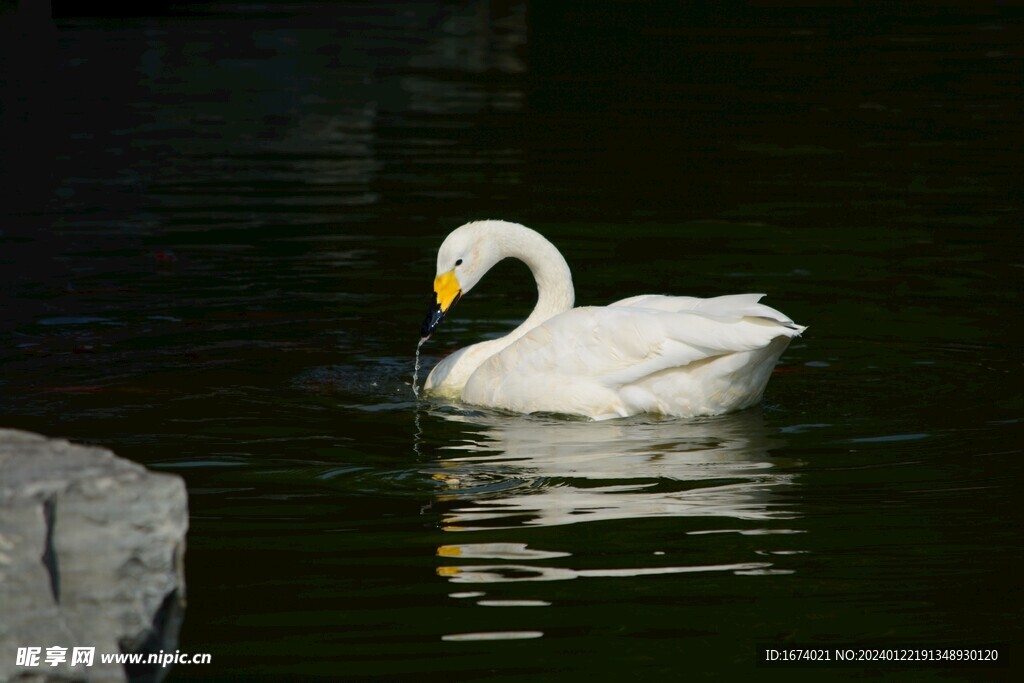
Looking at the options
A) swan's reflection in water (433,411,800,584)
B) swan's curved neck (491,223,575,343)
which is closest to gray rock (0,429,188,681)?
swan's reflection in water (433,411,800,584)

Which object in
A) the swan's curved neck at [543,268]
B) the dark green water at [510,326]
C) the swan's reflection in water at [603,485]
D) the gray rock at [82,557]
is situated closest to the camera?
the gray rock at [82,557]

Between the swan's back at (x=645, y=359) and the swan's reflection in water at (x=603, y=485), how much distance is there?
115mm

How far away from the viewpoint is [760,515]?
709 centimetres

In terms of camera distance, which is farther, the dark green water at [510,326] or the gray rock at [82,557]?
the dark green water at [510,326]

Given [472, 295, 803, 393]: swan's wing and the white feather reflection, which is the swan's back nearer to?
[472, 295, 803, 393]: swan's wing

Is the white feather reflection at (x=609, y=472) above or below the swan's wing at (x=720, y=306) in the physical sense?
below

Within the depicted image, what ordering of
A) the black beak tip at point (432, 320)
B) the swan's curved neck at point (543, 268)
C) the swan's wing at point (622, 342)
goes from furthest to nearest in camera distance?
1. the swan's curved neck at point (543, 268)
2. the black beak tip at point (432, 320)
3. the swan's wing at point (622, 342)

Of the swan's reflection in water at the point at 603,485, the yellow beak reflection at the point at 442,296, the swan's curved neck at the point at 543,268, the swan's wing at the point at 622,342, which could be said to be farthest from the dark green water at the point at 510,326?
the swan's curved neck at the point at 543,268

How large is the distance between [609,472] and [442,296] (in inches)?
100

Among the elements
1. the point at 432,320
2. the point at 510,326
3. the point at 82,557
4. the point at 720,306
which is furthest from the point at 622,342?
the point at 82,557

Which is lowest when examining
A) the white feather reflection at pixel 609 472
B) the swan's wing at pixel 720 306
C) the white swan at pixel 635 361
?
the white feather reflection at pixel 609 472

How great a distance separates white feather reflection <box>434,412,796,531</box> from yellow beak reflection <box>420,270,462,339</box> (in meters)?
0.86

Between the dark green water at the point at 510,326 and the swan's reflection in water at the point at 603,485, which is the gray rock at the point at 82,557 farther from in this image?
the swan's reflection in water at the point at 603,485

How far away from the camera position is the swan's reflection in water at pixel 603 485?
6.40 metres
